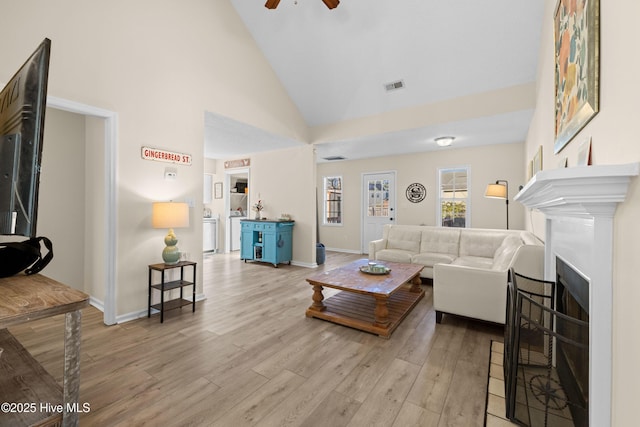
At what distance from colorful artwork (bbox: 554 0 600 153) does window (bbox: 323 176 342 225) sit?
19.2 ft

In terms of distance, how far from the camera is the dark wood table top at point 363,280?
Answer: 2770 millimetres

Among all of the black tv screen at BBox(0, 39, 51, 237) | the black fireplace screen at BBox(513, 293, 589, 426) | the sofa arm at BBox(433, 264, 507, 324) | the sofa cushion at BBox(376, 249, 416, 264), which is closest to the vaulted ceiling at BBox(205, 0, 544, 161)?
the sofa cushion at BBox(376, 249, 416, 264)

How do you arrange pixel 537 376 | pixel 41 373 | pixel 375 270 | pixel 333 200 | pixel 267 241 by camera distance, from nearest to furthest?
pixel 41 373 < pixel 537 376 < pixel 375 270 < pixel 267 241 < pixel 333 200

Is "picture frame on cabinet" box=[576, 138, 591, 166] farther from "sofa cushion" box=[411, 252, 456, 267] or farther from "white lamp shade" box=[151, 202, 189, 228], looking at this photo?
"white lamp shade" box=[151, 202, 189, 228]

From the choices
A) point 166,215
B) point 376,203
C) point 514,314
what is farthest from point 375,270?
point 376,203

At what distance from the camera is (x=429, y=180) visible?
6.47 m

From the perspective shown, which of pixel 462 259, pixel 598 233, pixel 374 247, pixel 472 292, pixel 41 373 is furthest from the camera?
pixel 374 247

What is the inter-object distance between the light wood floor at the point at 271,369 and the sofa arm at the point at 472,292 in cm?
19

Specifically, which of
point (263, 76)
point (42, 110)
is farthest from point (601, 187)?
point (263, 76)

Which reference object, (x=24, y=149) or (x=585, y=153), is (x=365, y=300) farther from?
(x=24, y=149)

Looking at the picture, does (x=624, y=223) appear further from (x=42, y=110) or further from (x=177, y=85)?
(x=177, y=85)

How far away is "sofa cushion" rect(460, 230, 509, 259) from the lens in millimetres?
4410

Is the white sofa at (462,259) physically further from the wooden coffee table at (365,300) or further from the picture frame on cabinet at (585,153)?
the picture frame on cabinet at (585,153)

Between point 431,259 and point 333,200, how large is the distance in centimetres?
389
